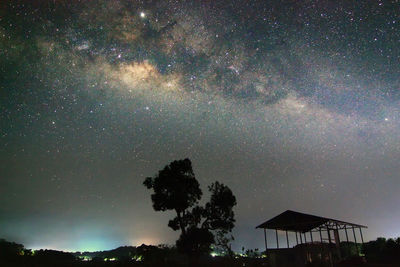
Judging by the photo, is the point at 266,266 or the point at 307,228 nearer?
the point at 266,266

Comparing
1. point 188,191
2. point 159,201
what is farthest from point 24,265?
point 188,191

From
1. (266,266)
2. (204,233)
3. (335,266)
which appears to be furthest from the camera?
(204,233)

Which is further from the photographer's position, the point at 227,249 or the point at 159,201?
the point at 227,249

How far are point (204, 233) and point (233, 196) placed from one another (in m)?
5.99

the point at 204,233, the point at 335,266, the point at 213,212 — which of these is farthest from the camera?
the point at 213,212

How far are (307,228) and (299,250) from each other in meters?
4.61

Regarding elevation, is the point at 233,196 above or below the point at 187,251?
above

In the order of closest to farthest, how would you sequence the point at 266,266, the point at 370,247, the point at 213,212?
the point at 266,266 < the point at 213,212 < the point at 370,247

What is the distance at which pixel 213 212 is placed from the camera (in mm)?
31047

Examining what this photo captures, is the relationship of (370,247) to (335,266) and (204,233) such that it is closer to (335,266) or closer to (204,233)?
(335,266)

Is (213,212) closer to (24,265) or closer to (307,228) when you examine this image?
(307,228)

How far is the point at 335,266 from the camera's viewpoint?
22547mm

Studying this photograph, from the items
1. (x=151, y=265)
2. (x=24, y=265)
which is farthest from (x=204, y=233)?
(x=24, y=265)

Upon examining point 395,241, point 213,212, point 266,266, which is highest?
point 213,212
